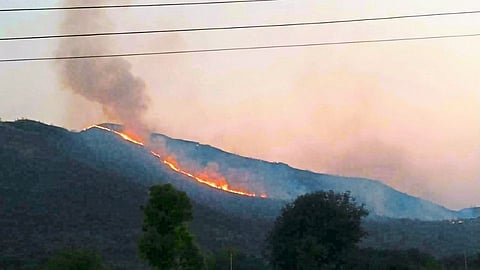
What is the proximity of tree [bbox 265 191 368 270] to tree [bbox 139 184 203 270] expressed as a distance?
20.8 meters

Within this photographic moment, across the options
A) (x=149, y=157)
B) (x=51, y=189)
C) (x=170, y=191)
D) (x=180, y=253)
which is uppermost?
(x=149, y=157)

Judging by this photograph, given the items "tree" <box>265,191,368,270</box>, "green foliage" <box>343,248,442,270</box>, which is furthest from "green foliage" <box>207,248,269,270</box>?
"green foliage" <box>343,248,442,270</box>

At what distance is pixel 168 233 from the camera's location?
154 feet

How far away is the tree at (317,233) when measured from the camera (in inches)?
2635

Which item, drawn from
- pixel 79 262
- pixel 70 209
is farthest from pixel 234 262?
pixel 70 209

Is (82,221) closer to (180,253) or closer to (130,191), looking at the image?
(130,191)

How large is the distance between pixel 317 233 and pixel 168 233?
2380 centimetres

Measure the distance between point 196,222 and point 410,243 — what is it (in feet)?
105

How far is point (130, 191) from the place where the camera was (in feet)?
490

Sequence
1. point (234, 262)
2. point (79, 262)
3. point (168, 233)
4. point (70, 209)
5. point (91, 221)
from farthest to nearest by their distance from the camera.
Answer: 1. point (70, 209)
2. point (91, 221)
3. point (234, 262)
4. point (79, 262)
5. point (168, 233)

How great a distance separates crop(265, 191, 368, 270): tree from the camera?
2635 inches

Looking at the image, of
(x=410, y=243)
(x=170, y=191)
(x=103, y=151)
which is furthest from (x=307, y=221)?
(x=103, y=151)

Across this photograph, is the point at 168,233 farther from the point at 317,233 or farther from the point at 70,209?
the point at 70,209

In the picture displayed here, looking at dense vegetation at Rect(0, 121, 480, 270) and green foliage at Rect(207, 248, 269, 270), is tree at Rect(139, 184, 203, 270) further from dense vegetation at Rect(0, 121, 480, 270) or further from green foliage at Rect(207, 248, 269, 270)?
dense vegetation at Rect(0, 121, 480, 270)
